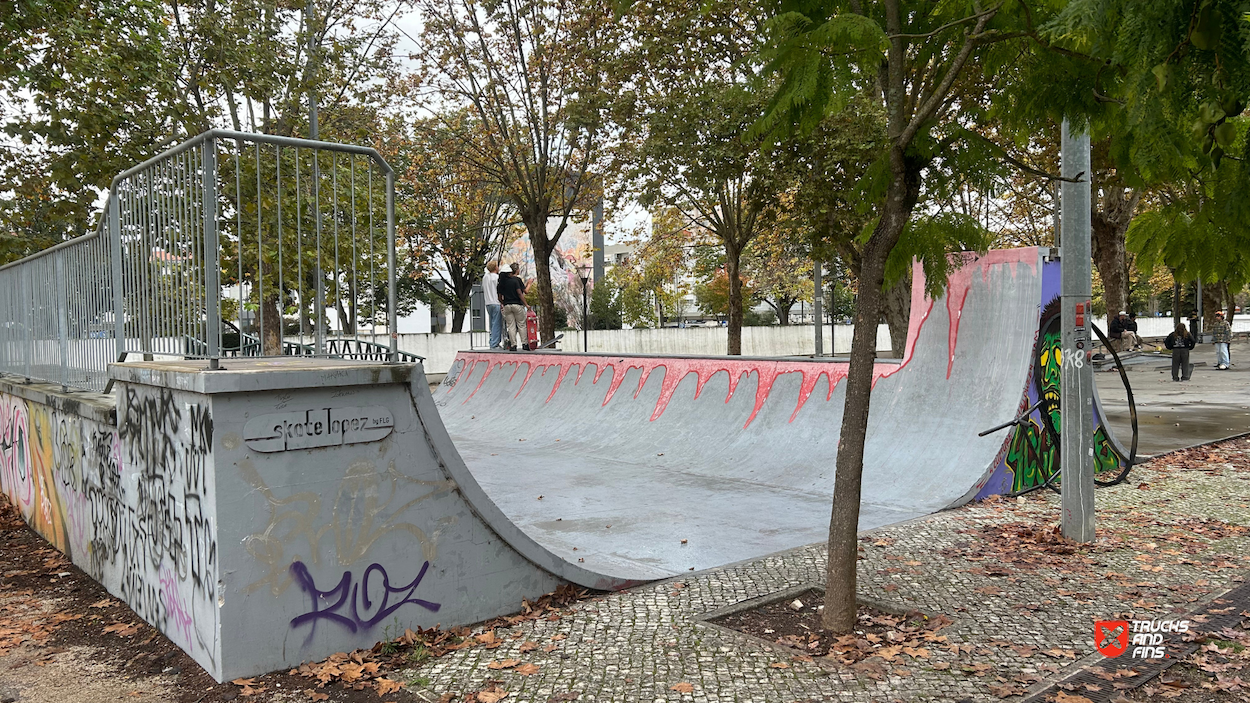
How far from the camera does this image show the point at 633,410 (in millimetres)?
12109

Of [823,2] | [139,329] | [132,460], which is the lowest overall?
[132,460]

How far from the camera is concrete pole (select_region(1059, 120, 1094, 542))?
6.03m

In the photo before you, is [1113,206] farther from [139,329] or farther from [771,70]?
[139,329]

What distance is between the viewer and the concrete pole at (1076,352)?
6027 millimetres

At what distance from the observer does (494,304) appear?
17.8m

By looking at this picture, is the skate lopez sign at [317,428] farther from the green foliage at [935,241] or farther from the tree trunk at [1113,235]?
the tree trunk at [1113,235]

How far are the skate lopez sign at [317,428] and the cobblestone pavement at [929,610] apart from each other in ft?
3.78

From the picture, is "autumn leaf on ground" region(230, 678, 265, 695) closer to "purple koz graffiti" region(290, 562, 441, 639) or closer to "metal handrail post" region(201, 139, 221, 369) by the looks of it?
"purple koz graffiti" region(290, 562, 441, 639)

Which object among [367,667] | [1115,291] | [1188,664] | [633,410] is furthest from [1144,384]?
[367,667]

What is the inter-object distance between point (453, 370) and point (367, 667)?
533 inches

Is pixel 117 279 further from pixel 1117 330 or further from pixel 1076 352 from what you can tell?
pixel 1117 330

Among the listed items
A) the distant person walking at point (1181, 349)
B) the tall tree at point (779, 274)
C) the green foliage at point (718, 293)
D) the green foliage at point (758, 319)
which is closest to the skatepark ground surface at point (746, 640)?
the distant person walking at point (1181, 349)

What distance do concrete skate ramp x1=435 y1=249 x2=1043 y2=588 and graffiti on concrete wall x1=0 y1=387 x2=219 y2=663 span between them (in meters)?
1.37

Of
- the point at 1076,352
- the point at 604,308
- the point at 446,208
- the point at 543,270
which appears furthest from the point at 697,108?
the point at 604,308
